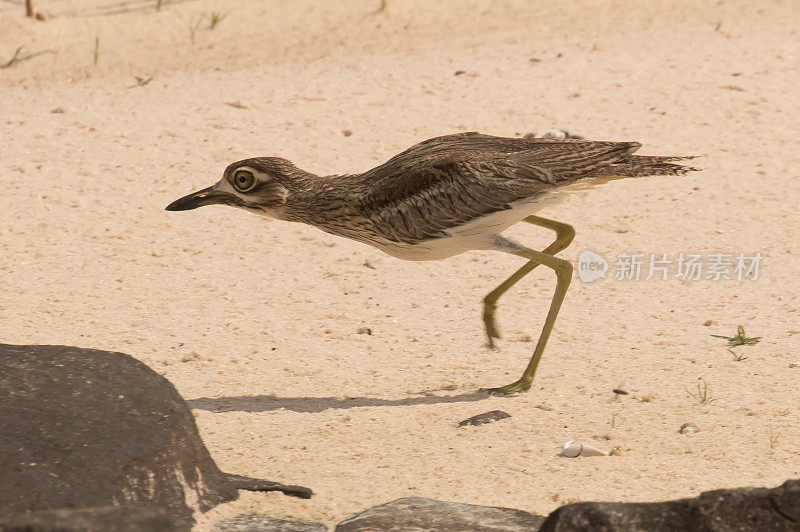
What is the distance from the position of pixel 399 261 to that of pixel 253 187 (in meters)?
1.76

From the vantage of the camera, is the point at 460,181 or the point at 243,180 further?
Result: the point at 243,180

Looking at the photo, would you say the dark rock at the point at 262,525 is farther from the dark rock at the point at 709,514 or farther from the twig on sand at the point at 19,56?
the twig on sand at the point at 19,56

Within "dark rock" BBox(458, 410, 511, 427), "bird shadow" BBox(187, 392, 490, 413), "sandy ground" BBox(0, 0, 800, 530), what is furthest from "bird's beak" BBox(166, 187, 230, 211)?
"dark rock" BBox(458, 410, 511, 427)

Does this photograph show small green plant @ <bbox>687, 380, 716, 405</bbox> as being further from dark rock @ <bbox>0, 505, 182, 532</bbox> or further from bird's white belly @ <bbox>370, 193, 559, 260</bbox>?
dark rock @ <bbox>0, 505, 182, 532</bbox>

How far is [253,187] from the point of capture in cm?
517

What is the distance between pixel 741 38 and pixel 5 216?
6486 mm

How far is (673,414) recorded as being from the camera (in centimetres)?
487

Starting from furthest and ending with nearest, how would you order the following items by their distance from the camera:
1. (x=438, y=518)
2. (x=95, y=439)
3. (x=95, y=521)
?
(x=438, y=518) < (x=95, y=439) < (x=95, y=521)

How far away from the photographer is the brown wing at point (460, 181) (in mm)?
4969

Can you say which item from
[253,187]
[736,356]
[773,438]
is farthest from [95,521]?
[736,356]

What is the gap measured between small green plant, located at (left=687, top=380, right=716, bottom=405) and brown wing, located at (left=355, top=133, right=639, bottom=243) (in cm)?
115

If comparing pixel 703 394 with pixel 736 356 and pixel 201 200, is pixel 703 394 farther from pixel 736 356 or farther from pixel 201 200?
pixel 201 200

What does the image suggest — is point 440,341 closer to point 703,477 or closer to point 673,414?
point 673,414

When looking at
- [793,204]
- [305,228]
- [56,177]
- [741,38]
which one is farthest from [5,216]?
[741,38]
